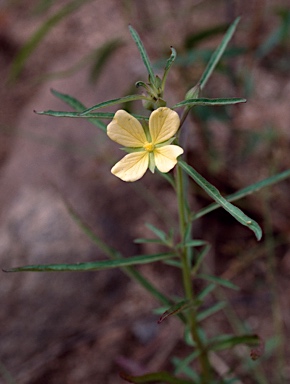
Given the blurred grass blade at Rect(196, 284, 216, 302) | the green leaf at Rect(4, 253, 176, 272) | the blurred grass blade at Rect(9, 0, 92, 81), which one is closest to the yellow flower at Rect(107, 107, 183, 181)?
the green leaf at Rect(4, 253, 176, 272)

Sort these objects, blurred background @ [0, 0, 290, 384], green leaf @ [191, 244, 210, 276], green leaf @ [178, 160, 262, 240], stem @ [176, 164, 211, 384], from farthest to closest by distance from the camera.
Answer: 1. blurred background @ [0, 0, 290, 384]
2. green leaf @ [191, 244, 210, 276]
3. stem @ [176, 164, 211, 384]
4. green leaf @ [178, 160, 262, 240]

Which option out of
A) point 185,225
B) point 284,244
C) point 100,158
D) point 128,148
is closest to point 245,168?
point 284,244

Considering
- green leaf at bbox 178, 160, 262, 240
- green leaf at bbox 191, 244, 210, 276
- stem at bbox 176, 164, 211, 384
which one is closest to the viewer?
green leaf at bbox 178, 160, 262, 240

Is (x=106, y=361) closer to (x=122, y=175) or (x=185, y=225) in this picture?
(x=185, y=225)

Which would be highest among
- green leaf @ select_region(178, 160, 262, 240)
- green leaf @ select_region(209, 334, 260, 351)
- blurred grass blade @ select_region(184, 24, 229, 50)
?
blurred grass blade @ select_region(184, 24, 229, 50)

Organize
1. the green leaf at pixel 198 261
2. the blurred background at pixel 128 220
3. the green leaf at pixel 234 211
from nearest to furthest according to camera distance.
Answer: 1. the green leaf at pixel 234 211
2. the green leaf at pixel 198 261
3. the blurred background at pixel 128 220

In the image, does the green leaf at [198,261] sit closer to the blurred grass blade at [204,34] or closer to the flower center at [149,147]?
the flower center at [149,147]

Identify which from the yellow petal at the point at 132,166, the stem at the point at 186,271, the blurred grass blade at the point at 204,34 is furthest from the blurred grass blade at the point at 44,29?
the yellow petal at the point at 132,166

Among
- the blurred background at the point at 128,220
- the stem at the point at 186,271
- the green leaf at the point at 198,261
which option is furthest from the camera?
the blurred background at the point at 128,220

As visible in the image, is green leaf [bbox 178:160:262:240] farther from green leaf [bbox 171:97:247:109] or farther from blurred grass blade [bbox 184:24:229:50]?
blurred grass blade [bbox 184:24:229:50]
